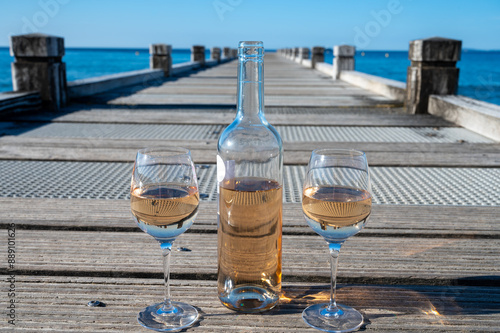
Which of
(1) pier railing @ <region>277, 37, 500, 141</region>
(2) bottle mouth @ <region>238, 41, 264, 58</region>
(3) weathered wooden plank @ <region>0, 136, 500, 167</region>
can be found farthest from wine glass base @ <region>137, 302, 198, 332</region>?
(1) pier railing @ <region>277, 37, 500, 141</region>

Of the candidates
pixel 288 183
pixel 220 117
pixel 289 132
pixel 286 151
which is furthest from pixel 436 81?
pixel 288 183

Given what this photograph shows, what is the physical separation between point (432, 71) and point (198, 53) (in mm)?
13938

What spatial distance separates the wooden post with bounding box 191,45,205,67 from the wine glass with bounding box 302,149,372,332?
17470mm

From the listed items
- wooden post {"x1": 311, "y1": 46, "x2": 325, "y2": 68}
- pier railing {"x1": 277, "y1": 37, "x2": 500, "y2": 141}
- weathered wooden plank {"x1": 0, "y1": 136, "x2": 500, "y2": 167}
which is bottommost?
weathered wooden plank {"x1": 0, "y1": 136, "x2": 500, "y2": 167}

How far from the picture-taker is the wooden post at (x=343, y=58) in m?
11.6

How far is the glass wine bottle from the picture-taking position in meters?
1.19

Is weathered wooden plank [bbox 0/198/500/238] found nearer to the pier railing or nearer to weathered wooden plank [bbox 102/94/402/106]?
the pier railing

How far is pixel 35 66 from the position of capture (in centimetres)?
592

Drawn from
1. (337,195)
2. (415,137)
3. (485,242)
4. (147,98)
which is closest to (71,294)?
(337,195)

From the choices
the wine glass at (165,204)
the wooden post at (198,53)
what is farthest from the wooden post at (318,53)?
the wine glass at (165,204)

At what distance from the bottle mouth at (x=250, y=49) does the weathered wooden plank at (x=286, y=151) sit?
186cm

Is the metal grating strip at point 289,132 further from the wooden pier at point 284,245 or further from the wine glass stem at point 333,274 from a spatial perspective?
the wine glass stem at point 333,274

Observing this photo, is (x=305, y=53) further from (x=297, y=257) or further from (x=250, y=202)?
(x=250, y=202)

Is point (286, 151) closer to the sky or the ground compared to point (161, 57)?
closer to the ground
